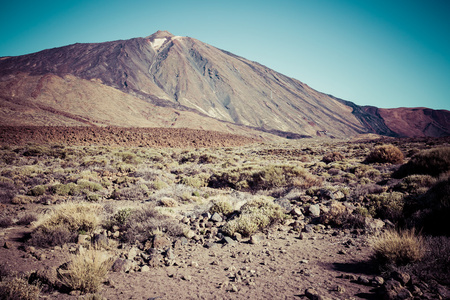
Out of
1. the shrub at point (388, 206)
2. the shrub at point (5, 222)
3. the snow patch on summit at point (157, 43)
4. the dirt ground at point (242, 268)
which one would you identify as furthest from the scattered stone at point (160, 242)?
the snow patch on summit at point (157, 43)

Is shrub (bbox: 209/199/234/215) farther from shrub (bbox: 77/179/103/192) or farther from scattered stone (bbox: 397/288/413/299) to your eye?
shrub (bbox: 77/179/103/192)

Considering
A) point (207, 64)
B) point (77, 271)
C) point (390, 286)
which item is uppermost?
point (207, 64)

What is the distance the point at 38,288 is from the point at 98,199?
5.18 metres

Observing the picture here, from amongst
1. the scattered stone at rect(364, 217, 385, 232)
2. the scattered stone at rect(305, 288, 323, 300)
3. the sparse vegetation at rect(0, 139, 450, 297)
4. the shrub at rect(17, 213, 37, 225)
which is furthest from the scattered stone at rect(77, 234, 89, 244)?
the scattered stone at rect(364, 217, 385, 232)

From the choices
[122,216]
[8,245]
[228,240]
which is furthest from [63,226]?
[228,240]

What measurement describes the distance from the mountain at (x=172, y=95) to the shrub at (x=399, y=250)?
46.6 meters

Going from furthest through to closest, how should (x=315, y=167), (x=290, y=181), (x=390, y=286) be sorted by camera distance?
(x=315, y=167)
(x=290, y=181)
(x=390, y=286)

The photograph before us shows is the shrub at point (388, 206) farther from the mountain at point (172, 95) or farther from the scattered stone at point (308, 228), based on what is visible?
the mountain at point (172, 95)

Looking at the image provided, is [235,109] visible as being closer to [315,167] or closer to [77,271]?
[315,167]

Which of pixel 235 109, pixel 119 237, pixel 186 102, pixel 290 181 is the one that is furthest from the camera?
pixel 235 109

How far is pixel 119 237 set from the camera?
15.4ft

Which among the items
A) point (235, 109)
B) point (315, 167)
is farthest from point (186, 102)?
point (315, 167)

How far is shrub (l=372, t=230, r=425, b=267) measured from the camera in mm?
3252

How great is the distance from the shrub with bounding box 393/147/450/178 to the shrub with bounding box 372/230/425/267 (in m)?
6.66
